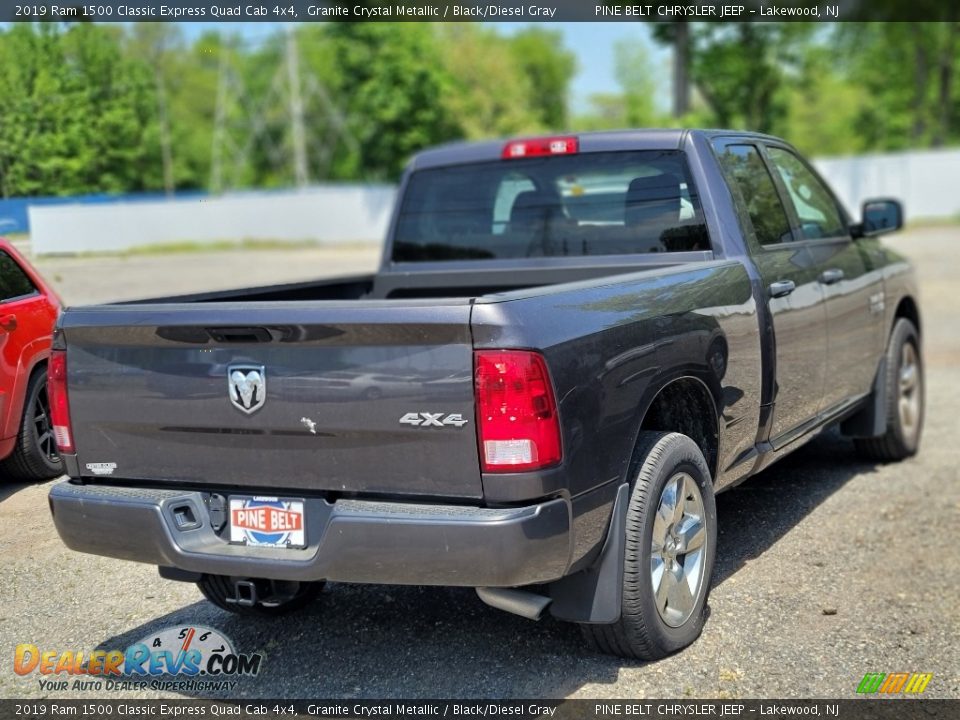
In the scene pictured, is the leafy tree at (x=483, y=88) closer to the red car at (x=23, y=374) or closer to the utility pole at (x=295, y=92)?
the utility pole at (x=295, y=92)

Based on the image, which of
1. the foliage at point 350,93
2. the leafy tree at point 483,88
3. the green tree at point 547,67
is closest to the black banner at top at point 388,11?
the foliage at point 350,93

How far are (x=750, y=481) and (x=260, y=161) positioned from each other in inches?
1870

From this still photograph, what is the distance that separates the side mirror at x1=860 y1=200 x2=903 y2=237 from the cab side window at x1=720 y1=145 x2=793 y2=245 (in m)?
1.15

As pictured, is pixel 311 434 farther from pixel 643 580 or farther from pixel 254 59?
pixel 254 59

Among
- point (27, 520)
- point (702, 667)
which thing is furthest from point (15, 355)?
point (702, 667)

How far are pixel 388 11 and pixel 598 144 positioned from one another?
111ft

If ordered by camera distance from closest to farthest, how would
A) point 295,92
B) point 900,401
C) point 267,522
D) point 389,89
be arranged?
point 267,522 → point 900,401 → point 295,92 → point 389,89

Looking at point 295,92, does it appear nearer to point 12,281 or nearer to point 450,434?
point 12,281

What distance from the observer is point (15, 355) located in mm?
5367

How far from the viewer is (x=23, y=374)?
5.40 meters

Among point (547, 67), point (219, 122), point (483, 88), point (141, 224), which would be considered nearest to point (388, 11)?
point (483, 88)

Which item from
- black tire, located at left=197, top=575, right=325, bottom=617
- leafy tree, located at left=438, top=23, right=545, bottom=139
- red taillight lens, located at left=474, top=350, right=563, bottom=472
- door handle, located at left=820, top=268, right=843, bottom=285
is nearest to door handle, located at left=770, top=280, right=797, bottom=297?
door handle, located at left=820, top=268, right=843, bottom=285

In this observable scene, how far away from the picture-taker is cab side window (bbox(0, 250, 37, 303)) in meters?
5.47

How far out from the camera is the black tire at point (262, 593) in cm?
404
